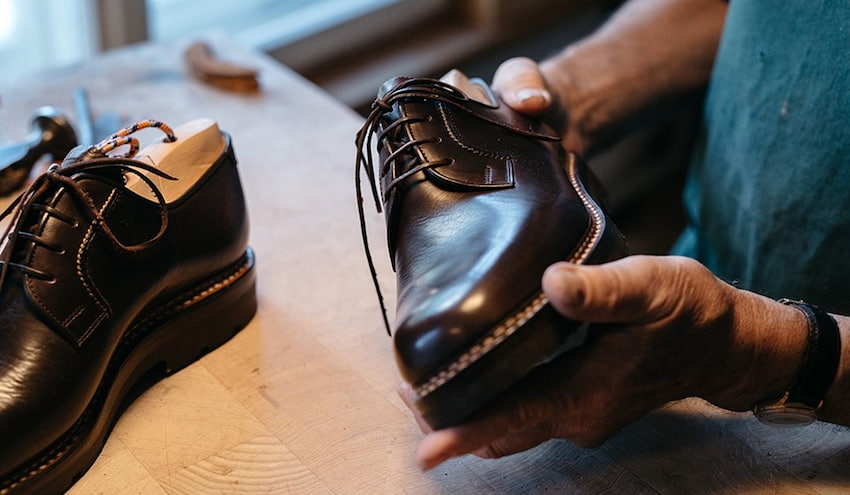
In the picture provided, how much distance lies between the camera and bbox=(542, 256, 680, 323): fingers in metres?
0.58

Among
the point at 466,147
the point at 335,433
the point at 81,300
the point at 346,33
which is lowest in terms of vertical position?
the point at 346,33

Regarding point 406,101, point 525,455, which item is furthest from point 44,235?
point 525,455

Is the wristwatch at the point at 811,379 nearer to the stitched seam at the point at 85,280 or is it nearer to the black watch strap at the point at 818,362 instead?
the black watch strap at the point at 818,362

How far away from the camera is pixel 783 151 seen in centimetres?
92

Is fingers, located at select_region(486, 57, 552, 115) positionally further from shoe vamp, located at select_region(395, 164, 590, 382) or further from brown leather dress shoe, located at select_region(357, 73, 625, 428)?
shoe vamp, located at select_region(395, 164, 590, 382)

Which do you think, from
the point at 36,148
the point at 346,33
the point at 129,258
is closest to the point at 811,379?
the point at 129,258

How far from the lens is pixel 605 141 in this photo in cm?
107

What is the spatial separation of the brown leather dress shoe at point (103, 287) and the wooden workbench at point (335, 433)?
0.12ft

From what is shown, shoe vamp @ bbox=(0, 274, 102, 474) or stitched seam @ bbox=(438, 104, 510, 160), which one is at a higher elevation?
stitched seam @ bbox=(438, 104, 510, 160)

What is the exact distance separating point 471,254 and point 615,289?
0.35 feet

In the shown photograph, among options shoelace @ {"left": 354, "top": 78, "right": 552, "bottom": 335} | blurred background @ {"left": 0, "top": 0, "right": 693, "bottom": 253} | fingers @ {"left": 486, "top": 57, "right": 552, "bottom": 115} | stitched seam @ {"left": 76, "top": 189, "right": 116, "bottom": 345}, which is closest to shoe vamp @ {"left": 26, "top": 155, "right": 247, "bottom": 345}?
stitched seam @ {"left": 76, "top": 189, "right": 116, "bottom": 345}

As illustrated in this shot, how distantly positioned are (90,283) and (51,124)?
0.41 meters

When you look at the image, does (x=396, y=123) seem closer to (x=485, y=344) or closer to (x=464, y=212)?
(x=464, y=212)

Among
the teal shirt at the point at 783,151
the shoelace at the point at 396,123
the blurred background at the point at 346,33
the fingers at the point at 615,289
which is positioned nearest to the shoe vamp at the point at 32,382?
the shoelace at the point at 396,123
